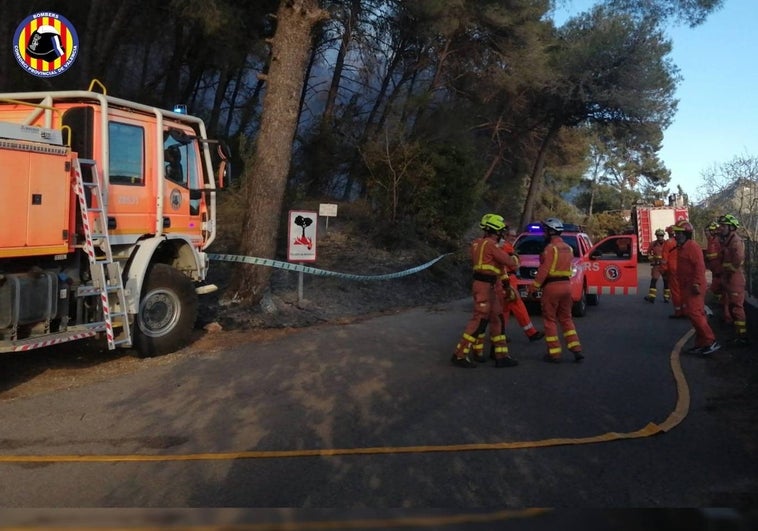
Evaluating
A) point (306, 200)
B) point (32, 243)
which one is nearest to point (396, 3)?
point (306, 200)

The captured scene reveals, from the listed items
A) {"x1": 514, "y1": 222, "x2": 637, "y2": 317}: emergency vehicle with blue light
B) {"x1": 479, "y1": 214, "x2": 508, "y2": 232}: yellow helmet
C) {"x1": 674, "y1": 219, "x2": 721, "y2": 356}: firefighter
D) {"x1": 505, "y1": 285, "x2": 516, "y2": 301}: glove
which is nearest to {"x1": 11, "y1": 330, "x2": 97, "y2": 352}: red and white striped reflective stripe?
{"x1": 479, "y1": 214, "x2": 508, "y2": 232}: yellow helmet

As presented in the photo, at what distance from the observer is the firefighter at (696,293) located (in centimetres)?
897

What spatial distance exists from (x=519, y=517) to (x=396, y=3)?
17.8 m

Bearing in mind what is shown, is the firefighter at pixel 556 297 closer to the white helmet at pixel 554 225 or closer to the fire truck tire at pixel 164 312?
the white helmet at pixel 554 225

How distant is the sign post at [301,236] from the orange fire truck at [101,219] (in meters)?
2.40

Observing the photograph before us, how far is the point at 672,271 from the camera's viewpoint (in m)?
13.4

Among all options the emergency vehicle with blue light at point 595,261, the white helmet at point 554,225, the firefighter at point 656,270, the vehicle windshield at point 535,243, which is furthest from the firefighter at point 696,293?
the firefighter at point 656,270

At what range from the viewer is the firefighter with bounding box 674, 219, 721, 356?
353 inches

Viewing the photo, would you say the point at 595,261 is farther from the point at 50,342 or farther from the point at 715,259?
the point at 50,342

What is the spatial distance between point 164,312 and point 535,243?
7.97 m

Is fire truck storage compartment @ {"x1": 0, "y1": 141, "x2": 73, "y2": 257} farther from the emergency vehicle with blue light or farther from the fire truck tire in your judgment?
the emergency vehicle with blue light

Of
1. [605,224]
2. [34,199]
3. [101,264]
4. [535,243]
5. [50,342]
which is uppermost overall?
[605,224]

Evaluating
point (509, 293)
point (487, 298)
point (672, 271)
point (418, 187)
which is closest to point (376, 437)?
point (487, 298)

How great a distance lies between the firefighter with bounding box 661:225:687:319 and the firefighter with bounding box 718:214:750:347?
1356 mm
